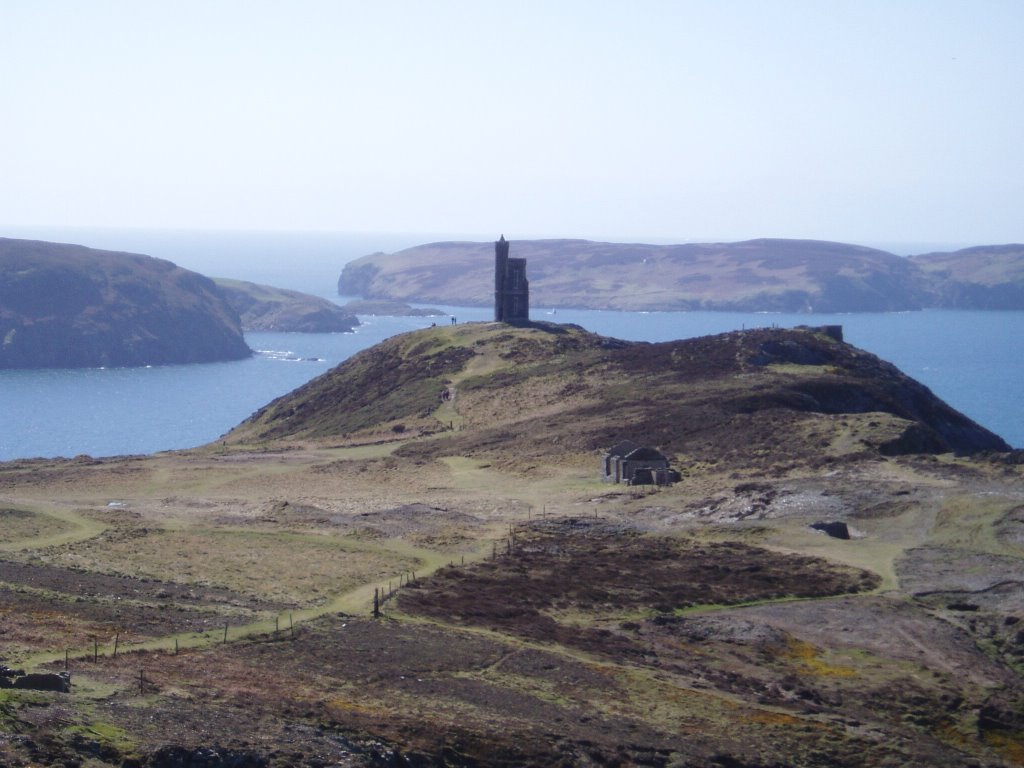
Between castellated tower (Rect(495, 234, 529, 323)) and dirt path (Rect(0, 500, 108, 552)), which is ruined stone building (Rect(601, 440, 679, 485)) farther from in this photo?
castellated tower (Rect(495, 234, 529, 323))

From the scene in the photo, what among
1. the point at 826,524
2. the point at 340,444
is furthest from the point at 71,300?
the point at 826,524

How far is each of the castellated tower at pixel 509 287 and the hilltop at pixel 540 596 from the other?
3118cm

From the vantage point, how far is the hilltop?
1003 inches

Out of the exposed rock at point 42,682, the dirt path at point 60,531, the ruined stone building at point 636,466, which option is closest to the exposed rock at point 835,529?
the ruined stone building at point 636,466

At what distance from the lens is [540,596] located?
38031 mm

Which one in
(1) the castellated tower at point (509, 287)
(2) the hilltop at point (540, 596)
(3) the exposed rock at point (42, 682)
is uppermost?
(1) the castellated tower at point (509, 287)

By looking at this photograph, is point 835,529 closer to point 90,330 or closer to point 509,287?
point 509,287

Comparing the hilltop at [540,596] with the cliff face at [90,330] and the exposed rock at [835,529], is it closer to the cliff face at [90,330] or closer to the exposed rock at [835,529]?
the exposed rock at [835,529]

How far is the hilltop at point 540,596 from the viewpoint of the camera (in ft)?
83.6

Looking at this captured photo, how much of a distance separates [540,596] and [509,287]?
67.4 metres

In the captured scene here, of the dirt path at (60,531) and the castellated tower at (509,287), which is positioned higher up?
the castellated tower at (509,287)

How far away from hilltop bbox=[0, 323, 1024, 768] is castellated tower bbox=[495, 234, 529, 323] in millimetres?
31179

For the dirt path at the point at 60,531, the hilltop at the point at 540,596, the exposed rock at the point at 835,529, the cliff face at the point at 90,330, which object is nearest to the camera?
the hilltop at the point at 540,596

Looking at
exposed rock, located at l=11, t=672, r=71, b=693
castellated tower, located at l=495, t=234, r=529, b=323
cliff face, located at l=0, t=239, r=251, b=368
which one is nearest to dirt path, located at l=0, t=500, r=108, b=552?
exposed rock, located at l=11, t=672, r=71, b=693
